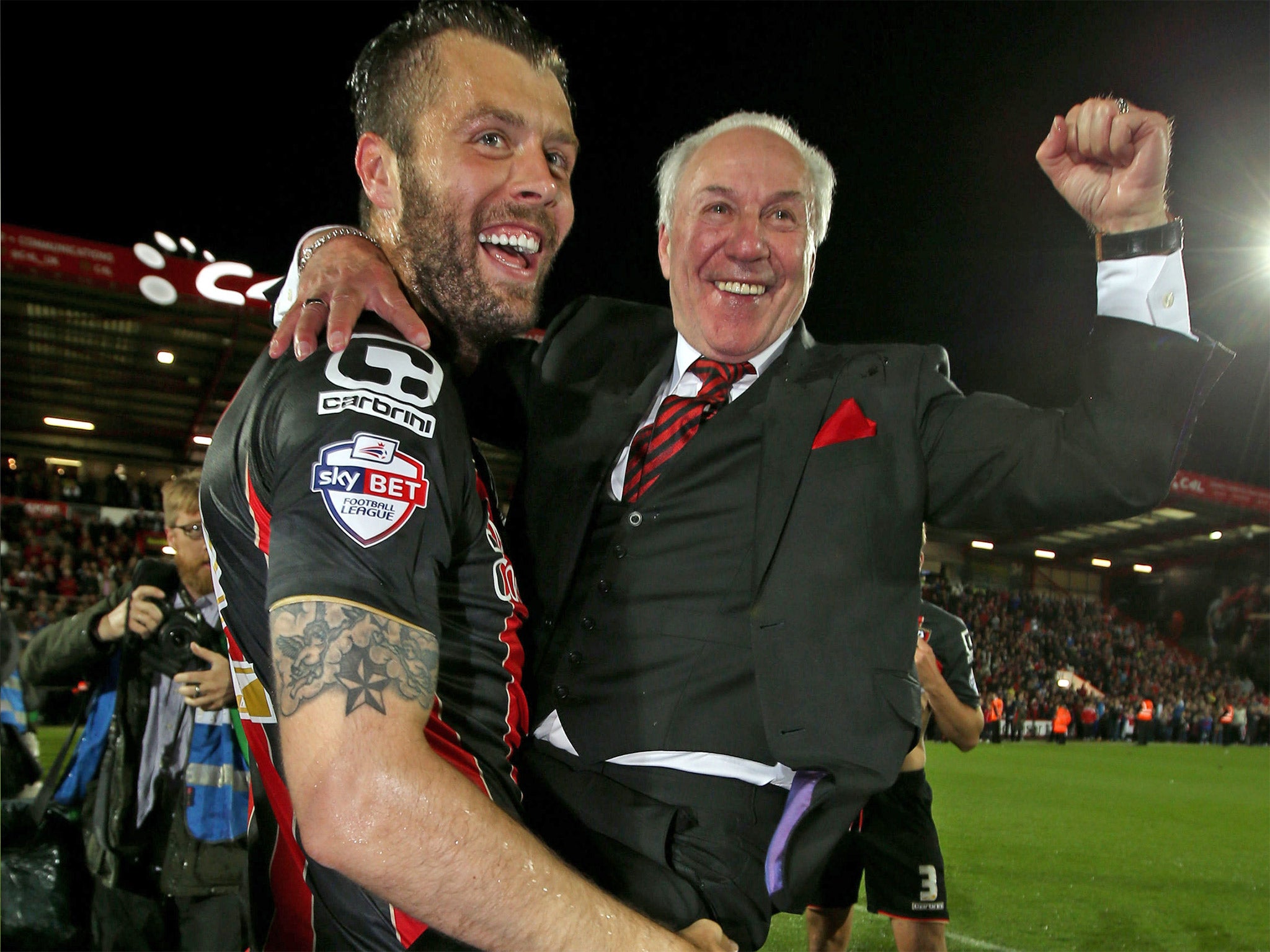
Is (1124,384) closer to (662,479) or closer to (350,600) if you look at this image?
(662,479)

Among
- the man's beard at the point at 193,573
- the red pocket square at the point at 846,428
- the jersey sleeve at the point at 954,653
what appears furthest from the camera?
the jersey sleeve at the point at 954,653

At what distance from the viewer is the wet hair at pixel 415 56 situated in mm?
1861

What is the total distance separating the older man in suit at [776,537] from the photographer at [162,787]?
2226 mm

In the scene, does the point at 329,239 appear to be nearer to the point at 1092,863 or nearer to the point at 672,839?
the point at 672,839

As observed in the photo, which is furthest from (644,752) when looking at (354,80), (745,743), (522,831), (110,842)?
(110,842)

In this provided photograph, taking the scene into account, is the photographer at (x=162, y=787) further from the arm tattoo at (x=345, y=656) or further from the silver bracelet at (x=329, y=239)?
the arm tattoo at (x=345, y=656)

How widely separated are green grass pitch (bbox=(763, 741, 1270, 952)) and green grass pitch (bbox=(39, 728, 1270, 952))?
0.02 m

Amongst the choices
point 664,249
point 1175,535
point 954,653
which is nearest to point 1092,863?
point 954,653

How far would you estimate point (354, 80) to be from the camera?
2086 mm

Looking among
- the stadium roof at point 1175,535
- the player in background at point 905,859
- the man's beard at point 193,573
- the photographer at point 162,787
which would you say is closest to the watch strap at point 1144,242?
the player in background at point 905,859

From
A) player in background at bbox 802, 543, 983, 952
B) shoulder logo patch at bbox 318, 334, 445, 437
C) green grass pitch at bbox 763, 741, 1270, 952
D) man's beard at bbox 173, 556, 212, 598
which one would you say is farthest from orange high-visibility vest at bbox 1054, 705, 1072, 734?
shoulder logo patch at bbox 318, 334, 445, 437

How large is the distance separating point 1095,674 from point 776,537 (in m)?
38.1

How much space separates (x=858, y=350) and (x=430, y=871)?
1538 millimetres

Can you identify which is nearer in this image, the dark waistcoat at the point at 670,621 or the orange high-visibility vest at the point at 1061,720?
the dark waistcoat at the point at 670,621
